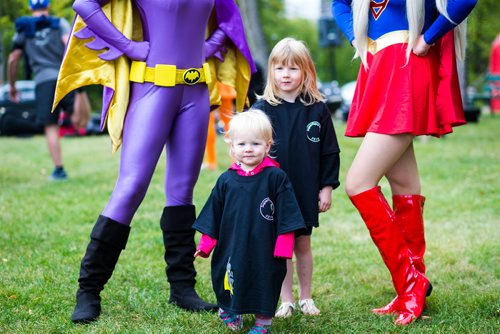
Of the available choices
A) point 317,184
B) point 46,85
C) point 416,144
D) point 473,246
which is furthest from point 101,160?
point 317,184

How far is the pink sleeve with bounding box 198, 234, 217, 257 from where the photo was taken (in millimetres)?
3375

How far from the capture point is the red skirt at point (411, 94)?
A: 3582 mm

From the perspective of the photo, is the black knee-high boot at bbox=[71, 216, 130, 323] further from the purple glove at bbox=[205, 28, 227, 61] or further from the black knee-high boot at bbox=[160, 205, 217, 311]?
the purple glove at bbox=[205, 28, 227, 61]

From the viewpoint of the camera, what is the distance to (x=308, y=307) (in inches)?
155

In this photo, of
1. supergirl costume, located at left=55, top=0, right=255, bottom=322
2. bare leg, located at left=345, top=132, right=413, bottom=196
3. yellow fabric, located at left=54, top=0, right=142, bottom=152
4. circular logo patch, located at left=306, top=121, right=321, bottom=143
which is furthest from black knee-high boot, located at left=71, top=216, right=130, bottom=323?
bare leg, located at left=345, top=132, right=413, bottom=196

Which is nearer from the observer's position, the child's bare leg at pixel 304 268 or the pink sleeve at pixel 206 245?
the pink sleeve at pixel 206 245

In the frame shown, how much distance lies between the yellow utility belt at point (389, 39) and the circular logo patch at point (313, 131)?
1.57 ft

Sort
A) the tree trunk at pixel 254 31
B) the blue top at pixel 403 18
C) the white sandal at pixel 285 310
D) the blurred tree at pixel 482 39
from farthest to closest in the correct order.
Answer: the blurred tree at pixel 482 39, the tree trunk at pixel 254 31, the white sandal at pixel 285 310, the blue top at pixel 403 18

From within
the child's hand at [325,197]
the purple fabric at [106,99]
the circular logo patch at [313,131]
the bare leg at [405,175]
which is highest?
the purple fabric at [106,99]

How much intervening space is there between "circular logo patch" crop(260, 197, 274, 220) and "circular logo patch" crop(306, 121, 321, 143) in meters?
0.55

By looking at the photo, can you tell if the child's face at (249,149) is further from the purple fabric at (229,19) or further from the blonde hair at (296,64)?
the purple fabric at (229,19)

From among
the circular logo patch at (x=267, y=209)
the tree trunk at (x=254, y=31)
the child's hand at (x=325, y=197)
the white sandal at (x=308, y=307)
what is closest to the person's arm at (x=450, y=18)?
the child's hand at (x=325, y=197)

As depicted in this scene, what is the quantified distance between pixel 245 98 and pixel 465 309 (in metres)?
1.75

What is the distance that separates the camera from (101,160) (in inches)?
461
